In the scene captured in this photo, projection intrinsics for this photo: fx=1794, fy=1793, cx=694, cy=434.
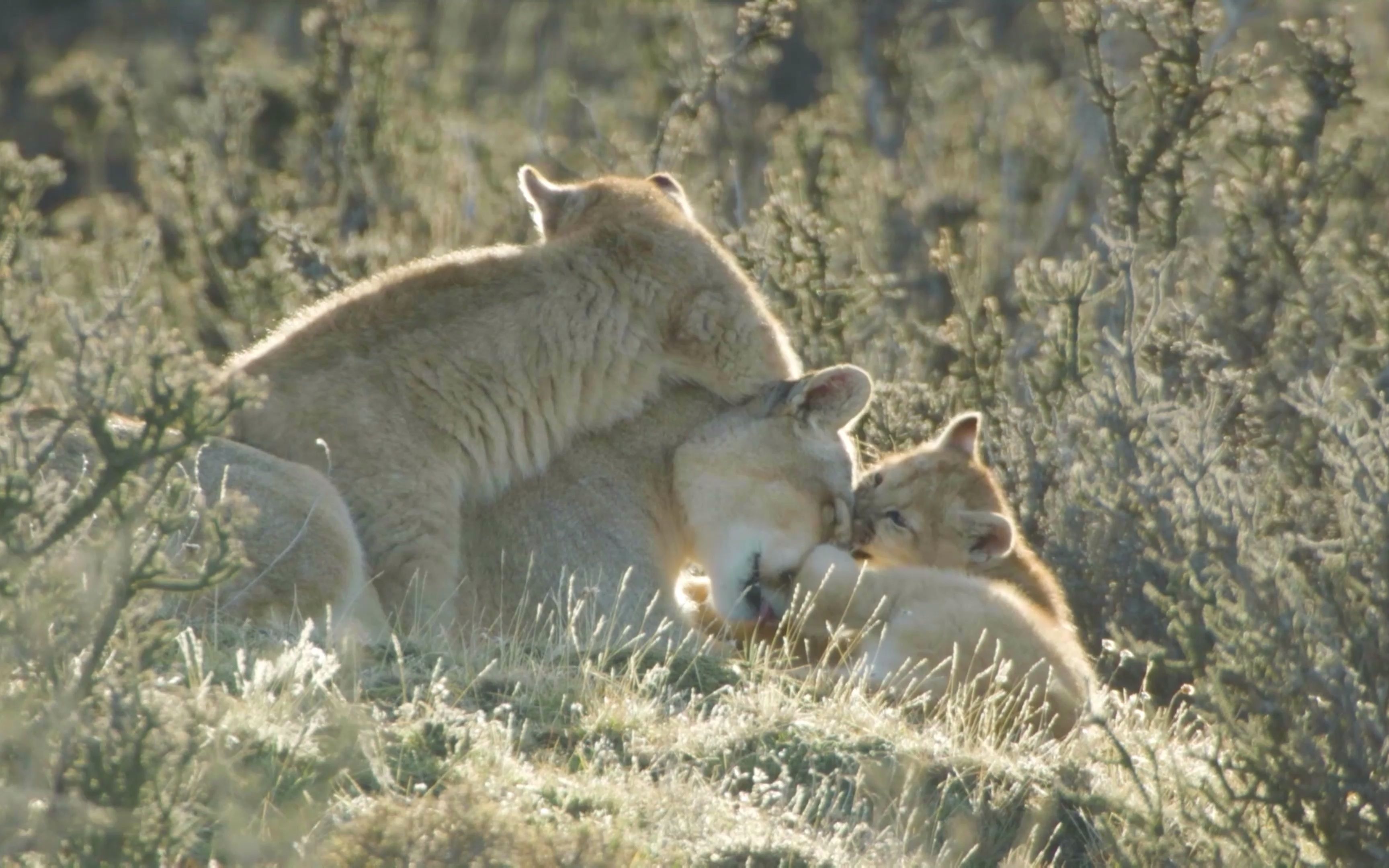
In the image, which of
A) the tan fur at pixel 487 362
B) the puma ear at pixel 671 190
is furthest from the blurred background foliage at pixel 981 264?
the puma ear at pixel 671 190

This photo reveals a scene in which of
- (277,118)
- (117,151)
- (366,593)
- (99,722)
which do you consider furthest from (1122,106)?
(117,151)

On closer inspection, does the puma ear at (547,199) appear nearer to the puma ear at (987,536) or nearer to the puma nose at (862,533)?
the puma nose at (862,533)

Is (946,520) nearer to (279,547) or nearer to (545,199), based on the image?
(545,199)

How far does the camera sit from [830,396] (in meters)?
7.30

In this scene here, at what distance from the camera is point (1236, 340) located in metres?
9.62

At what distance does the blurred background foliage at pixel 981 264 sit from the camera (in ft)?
15.5

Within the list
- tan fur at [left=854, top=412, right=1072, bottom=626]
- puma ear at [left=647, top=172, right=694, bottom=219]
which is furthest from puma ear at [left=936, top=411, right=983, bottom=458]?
puma ear at [left=647, top=172, right=694, bottom=219]

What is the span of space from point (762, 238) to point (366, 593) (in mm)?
4495

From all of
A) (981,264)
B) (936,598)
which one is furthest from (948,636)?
(981,264)

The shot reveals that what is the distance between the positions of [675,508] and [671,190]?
5.35 ft

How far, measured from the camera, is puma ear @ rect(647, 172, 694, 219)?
25.6 feet

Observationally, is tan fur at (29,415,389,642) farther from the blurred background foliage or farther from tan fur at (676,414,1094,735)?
tan fur at (676,414,1094,735)

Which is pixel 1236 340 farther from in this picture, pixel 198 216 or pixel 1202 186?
pixel 198 216

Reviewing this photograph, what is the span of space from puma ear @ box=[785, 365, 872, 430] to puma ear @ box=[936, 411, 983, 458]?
53cm
